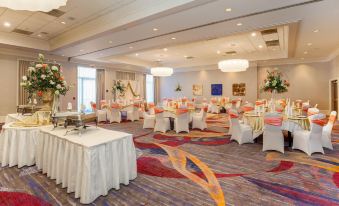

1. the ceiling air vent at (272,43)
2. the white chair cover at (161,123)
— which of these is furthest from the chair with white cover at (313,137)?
the ceiling air vent at (272,43)

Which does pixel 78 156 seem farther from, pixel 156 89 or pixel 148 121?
pixel 156 89

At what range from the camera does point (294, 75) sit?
12.5 metres

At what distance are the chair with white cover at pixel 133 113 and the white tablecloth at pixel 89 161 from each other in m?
6.40

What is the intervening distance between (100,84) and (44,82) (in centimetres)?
950

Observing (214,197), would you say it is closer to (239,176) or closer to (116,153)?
(239,176)

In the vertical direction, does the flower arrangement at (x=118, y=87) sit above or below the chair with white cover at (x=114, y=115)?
above

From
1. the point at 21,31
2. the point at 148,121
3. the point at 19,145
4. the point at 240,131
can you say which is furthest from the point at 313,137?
the point at 21,31

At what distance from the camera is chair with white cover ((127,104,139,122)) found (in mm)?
9711

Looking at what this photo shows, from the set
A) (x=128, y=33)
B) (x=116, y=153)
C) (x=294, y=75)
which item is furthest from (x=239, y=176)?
(x=294, y=75)

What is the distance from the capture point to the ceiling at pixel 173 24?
Answer: 4.66m

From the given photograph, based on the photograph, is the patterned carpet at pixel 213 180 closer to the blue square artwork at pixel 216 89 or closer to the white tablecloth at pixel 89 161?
the white tablecloth at pixel 89 161

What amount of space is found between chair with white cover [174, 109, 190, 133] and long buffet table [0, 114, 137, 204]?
3729 mm

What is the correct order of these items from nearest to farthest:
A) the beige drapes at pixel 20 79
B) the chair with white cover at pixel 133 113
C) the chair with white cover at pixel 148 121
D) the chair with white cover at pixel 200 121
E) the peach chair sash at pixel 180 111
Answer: the peach chair sash at pixel 180 111
the chair with white cover at pixel 200 121
the chair with white cover at pixel 148 121
the beige drapes at pixel 20 79
the chair with white cover at pixel 133 113

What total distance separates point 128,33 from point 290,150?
600 centimetres
